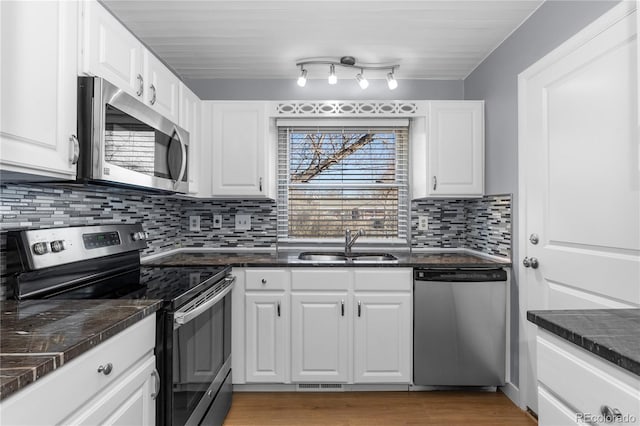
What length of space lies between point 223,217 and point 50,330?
83.5 inches

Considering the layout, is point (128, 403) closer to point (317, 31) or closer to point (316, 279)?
point (316, 279)

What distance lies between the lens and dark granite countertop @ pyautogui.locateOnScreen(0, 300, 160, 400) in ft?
2.60

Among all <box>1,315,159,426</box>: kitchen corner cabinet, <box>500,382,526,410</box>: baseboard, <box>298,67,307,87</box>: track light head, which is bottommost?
<box>500,382,526,410</box>: baseboard

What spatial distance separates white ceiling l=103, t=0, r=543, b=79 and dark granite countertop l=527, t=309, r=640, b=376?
173cm

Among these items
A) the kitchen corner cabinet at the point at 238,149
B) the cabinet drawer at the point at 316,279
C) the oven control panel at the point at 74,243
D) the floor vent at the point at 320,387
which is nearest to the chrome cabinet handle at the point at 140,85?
the oven control panel at the point at 74,243

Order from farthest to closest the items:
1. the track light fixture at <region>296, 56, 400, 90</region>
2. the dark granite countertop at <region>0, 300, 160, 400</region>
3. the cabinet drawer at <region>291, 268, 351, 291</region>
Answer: the track light fixture at <region>296, 56, 400, 90</region> < the cabinet drawer at <region>291, 268, 351, 291</region> < the dark granite countertop at <region>0, 300, 160, 400</region>

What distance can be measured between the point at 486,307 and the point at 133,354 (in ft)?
6.77

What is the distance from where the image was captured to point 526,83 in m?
2.23

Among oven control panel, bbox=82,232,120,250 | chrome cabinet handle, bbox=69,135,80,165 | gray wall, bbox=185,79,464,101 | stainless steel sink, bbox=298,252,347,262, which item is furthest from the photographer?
gray wall, bbox=185,79,464,101

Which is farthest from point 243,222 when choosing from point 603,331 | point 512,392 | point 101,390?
point 603,331

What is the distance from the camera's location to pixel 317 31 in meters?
2.34

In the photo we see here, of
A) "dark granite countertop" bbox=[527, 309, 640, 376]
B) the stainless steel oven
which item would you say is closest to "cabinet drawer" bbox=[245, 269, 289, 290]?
the stainless steel oven

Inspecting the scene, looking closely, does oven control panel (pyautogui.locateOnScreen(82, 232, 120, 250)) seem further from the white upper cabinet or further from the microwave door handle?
the white upper cabinet

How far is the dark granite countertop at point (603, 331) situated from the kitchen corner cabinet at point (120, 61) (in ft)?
5.77
